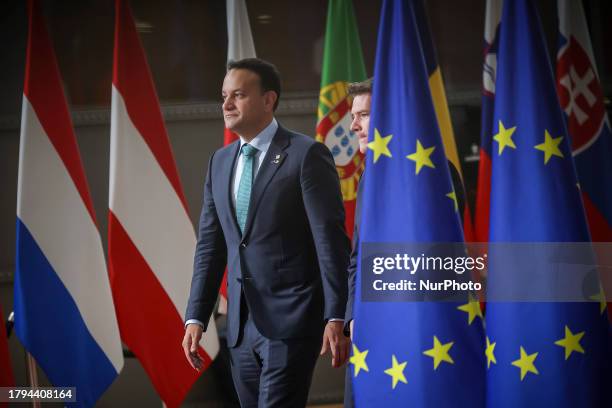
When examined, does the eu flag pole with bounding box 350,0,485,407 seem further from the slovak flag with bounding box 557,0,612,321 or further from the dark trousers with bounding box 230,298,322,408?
the slovak flag with bounding box 557,0,612,321

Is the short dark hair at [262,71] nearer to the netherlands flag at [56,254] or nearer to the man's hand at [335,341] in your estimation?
the man's hand at [335,341]

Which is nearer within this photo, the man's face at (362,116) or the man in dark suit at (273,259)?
the man in dark suit at (273,259)

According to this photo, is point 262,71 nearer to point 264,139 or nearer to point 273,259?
point 264,139

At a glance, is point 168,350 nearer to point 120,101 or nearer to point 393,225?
point 120,101

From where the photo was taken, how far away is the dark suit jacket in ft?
7.54

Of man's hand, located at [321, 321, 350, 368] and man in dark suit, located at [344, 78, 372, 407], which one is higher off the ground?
man in dark suit, located at [344, 78, 372, 407]

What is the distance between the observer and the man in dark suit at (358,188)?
2.43m

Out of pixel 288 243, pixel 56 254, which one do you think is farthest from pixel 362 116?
pixel 56 254

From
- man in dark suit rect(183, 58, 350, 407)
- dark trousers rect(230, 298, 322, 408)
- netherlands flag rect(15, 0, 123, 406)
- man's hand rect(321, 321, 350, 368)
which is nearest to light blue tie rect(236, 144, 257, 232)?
man in dark suit rect(183, 58, 350, 407)

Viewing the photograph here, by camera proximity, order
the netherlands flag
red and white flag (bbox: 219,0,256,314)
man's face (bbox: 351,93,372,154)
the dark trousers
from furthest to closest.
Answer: red and white flag (bbox: 219,0,256,314)
the netherlands flag
man's face (bbox: 351,93,372,154)
the dark trousers

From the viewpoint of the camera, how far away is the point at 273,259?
7.74 feet

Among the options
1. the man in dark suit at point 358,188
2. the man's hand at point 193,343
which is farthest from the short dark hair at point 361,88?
the man's hand at point 193,343

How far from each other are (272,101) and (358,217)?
48cm

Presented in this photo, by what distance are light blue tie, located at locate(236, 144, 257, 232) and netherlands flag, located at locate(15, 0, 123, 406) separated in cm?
103
